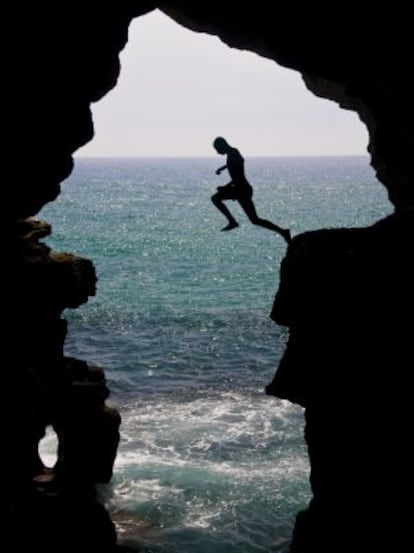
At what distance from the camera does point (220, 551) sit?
1909 centimetres

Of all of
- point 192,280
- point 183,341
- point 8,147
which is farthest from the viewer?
point 192,280

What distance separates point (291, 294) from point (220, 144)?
4.43 metres

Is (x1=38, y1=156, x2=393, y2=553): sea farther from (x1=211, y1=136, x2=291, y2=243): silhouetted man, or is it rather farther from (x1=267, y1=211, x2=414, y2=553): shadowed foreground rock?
(x1=211, y1=136, x2=291, y2=243): silhouetted man

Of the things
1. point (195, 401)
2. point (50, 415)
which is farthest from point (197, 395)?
point (50, 415)

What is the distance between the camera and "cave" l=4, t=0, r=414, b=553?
504 inches

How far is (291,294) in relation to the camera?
46.8 feet

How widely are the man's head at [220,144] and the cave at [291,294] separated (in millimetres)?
3127

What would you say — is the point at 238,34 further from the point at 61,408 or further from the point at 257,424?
the point at 257,424

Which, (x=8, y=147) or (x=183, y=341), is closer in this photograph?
(x=8, y=147)

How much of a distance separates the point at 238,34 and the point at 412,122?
608 cm

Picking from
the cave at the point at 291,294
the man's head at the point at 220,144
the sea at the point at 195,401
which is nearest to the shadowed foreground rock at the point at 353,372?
the cave at the point at 291,294

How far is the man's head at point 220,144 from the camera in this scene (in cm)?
1672

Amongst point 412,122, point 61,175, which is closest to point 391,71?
point 412,122

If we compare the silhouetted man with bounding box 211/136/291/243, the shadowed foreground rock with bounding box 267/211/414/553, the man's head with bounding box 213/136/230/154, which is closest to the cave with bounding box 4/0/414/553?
the shadowed foreground rock with bounding box 267/211/414/553
